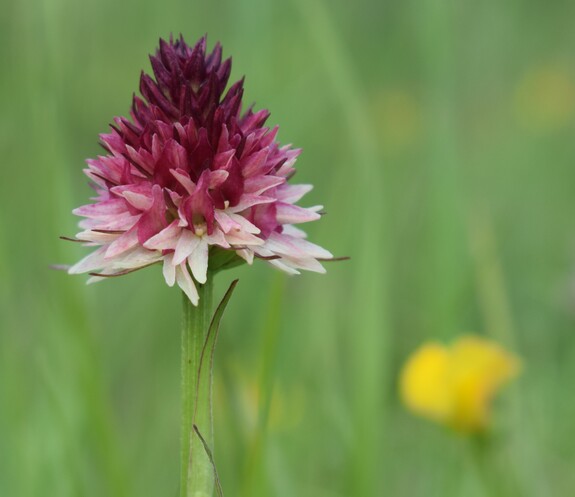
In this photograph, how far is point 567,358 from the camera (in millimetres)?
2996

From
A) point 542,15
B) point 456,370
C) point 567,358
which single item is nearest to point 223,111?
point 456,370

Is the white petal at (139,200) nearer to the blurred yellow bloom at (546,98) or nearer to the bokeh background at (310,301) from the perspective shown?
the bokeh background at (310,301)

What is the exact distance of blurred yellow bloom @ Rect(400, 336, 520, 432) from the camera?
5.50ft

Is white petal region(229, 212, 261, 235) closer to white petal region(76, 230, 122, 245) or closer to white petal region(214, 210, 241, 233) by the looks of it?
white petal region(214, 210, 241, 233)

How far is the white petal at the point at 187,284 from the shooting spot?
85 cm

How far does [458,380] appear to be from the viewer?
174 centimetres

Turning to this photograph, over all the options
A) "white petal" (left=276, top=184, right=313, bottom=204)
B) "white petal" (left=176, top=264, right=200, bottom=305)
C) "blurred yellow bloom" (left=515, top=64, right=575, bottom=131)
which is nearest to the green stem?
"white petal" (left=176, top=264, right=200, bottom=305)

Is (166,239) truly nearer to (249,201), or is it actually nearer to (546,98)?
(249,201)

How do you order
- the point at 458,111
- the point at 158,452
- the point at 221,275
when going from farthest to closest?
the point at 458,111, the point at 221,275, the point at 158,452

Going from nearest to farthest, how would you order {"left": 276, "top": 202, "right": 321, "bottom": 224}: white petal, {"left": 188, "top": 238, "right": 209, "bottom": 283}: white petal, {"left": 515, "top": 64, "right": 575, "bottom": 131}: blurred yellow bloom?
{"left": 188, "top": 238, "right": 209, "bottom": 283}: white petal
{"left": 276, "top": 202, "right": 321, "bottom": 224}: white petal
{"left": 515, "top": 64, "right": 575, "bottom": 131}: blurred yellow bloom

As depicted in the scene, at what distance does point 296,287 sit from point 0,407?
3.64ft

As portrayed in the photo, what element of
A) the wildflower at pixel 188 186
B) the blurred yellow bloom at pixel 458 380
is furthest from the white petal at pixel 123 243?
the blurred yellow bloom at pixel 458 380

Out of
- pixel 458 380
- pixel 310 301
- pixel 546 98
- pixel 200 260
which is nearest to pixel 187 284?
pixel 200 260

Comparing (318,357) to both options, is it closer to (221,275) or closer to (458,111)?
(221,275)
